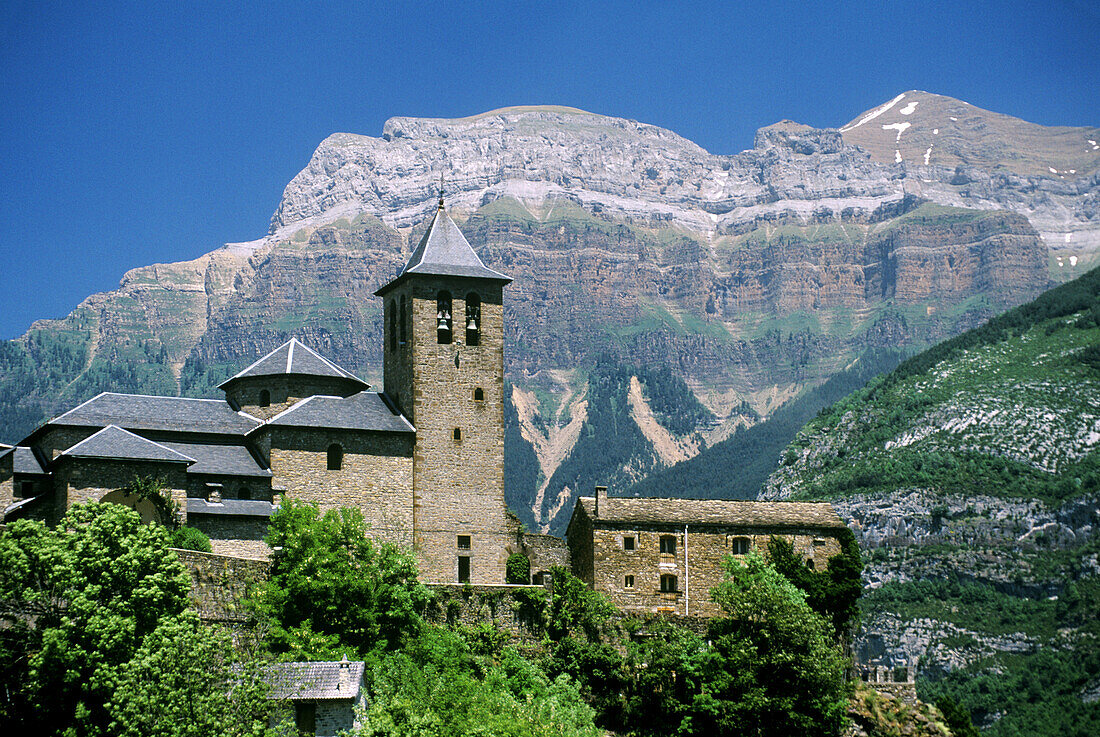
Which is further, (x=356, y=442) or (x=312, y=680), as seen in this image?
(x=356, y=442)

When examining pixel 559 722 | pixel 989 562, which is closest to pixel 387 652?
pixel 559 722

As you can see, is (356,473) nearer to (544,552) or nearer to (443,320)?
(443,320)

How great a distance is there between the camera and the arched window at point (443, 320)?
228 ft

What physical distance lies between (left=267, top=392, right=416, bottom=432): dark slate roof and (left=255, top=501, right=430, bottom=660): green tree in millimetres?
6243

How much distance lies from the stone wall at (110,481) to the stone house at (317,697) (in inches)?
577

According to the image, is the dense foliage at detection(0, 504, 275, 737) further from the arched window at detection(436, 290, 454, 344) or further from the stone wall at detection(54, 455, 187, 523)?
the arched window at detection(436, 290, 454, 344)

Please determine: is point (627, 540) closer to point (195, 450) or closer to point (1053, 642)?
point (195, 450)

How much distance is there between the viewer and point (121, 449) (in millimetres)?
58562

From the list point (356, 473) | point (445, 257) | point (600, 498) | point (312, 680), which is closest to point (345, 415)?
point (356, 473)

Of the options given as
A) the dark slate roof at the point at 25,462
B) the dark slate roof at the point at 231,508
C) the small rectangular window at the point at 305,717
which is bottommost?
the small rectangular window at the point at 305,717

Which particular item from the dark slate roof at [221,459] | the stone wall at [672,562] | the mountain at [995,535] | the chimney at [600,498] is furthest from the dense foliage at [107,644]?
the mountain at [995,535]

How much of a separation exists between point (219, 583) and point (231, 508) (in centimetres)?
696

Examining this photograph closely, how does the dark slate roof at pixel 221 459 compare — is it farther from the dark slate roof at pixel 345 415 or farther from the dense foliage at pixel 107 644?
the dense foliage at pixel 107 644

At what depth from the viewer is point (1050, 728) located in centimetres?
11669
